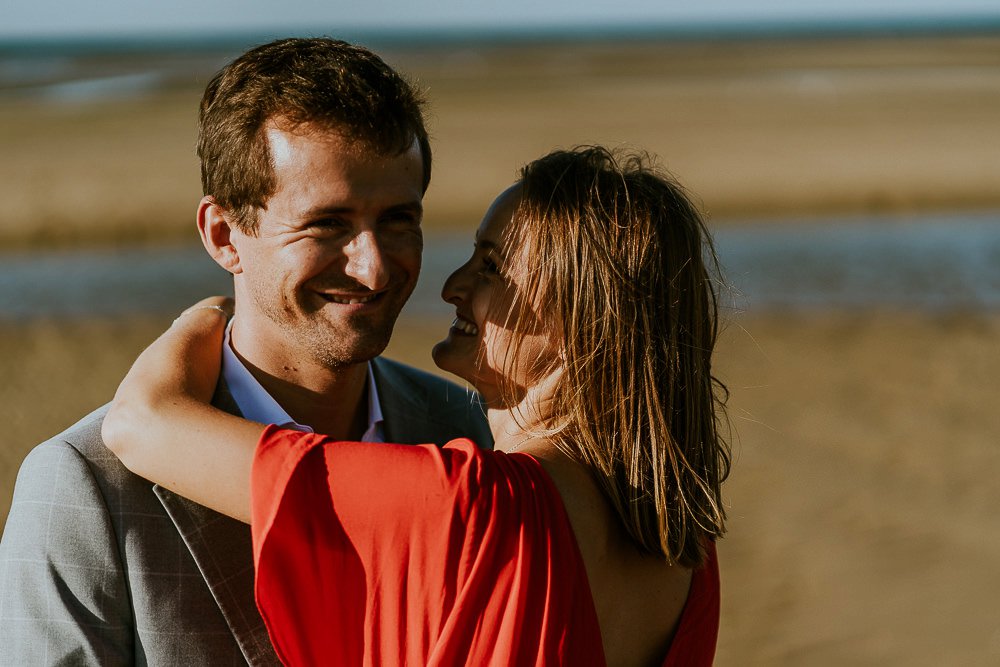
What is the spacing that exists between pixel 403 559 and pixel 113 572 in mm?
790

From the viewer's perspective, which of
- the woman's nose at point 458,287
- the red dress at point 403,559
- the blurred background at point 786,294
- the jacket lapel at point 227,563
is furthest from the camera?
the blurred background at point 786,294

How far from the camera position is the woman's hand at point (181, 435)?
2.74 meters

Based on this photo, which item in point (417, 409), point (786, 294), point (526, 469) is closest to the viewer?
point (526, 469)

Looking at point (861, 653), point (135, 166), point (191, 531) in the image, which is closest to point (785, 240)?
point (861, 653)

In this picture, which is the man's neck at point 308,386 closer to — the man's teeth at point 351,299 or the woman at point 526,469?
the woman at point 526,469

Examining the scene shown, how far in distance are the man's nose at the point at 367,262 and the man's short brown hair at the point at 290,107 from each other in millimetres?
251

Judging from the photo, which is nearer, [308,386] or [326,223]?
[326,223]

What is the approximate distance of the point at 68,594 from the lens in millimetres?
2750

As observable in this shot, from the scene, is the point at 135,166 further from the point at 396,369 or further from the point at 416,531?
the point at 416,531

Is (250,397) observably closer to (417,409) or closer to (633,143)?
(417,409)

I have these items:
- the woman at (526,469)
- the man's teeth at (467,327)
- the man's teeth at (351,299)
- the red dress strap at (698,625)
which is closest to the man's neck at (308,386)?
the woman at (526,469)

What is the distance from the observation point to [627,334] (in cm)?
303

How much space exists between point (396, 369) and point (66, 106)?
2970 cm

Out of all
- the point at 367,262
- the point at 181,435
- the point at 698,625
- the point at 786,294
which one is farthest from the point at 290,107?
the point at 786,294
